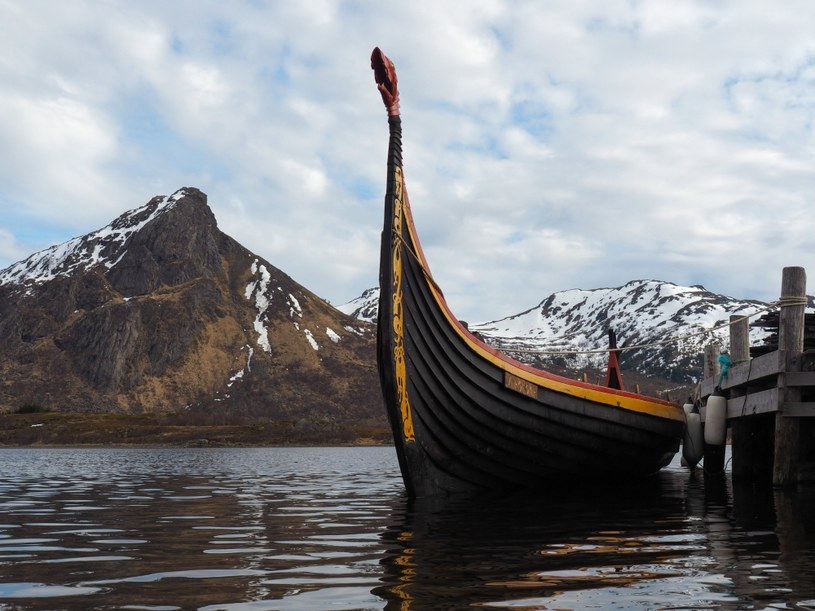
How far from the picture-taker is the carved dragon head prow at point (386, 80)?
1568 cm

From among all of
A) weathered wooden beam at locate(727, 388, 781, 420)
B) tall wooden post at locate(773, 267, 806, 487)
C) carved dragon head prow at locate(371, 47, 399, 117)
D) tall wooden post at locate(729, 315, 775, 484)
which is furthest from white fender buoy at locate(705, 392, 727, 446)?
carved dragon head prow at locate(371, 47, 399, 117)

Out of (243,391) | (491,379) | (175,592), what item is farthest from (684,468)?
(243,391)

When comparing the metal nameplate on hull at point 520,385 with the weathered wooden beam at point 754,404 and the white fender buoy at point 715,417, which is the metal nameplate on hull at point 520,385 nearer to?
the weathered wooden beam at point 754,404

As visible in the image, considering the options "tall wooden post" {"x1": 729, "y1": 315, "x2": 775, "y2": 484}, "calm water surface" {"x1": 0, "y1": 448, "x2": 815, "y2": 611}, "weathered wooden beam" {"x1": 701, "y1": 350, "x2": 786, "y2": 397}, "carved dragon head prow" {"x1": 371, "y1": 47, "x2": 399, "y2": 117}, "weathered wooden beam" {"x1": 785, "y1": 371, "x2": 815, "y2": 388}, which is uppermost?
"carved dragon head prow" {"x1": 371, "y1": 47, "x2": 399, "y2": 117}

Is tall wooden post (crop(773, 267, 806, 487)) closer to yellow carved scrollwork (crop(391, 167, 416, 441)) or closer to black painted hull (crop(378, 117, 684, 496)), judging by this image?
black painted hull (crop(378, 117, 684, 496))

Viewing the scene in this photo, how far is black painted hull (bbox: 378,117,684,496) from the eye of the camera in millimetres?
14742

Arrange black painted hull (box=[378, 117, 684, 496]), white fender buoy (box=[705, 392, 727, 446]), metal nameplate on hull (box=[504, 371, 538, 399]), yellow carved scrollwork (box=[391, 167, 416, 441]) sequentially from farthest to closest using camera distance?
white fender buoy (box=[705, 392, 727, 446]) < metal nameplate on hull (box=[504, 371, 538, 399]) < black painted hull (box=[378, 117, 684, 496]) < yellow carved scrollwork (box=[391, 167, 416, 441])

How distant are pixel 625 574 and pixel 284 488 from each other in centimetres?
1533

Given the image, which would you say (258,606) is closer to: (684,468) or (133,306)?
(684,468)

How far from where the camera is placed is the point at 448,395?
1505 centimetres

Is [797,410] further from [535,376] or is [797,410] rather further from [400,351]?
[400,351]

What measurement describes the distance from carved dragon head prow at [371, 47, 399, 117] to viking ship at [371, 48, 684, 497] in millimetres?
18

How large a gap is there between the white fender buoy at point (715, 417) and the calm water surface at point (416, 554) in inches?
145

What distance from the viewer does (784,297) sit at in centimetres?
1596
